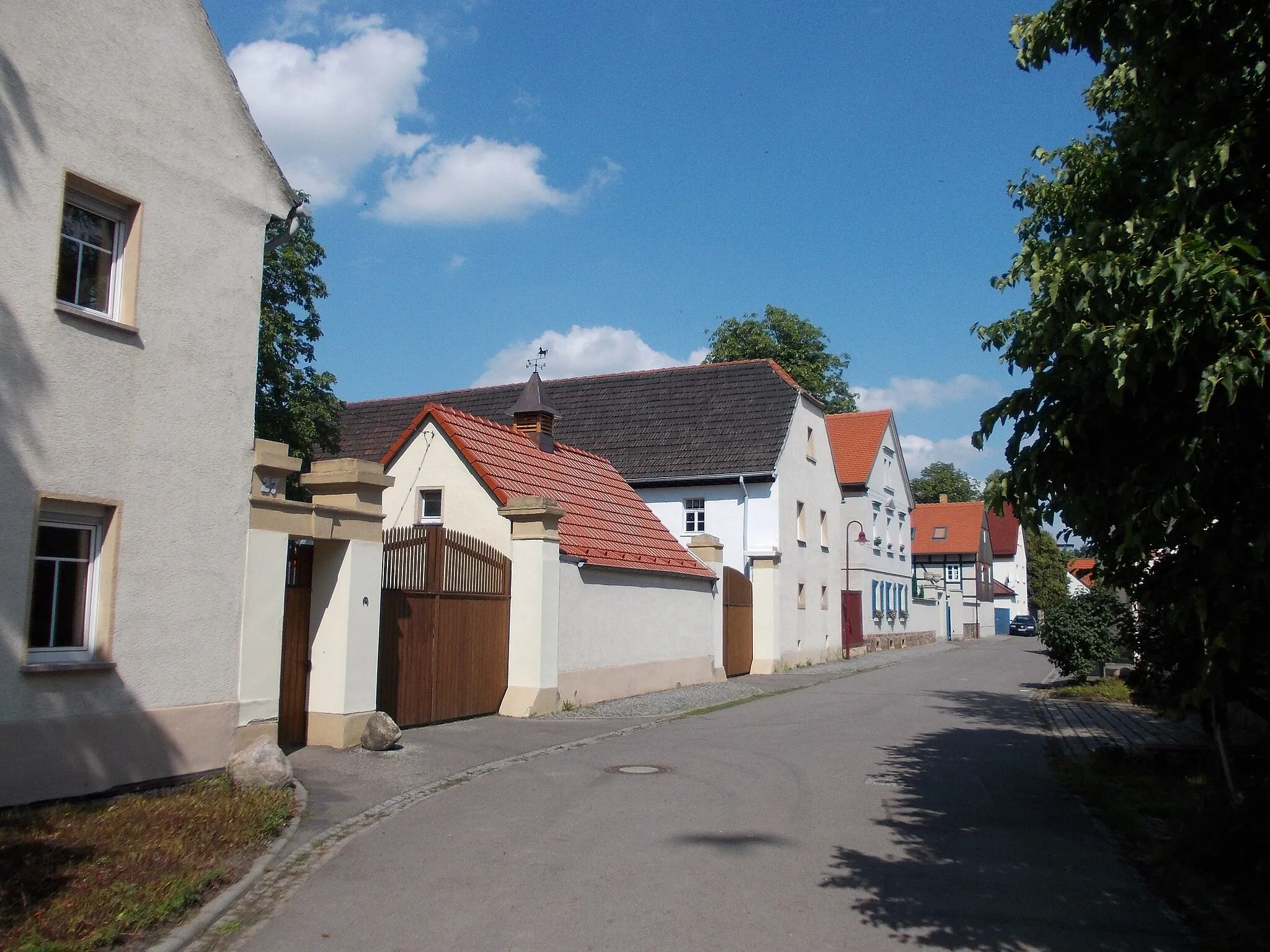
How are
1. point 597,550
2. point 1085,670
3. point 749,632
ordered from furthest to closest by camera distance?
point 749,632
point 1085,670
point 597,550

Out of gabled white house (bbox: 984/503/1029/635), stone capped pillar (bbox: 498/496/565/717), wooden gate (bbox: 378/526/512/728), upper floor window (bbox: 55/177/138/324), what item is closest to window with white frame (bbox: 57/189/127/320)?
upper floor window (bbox: 55/177/138/324)

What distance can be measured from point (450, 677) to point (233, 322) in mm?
6334

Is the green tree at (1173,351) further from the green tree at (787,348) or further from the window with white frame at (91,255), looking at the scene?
the green tree at (787,348)

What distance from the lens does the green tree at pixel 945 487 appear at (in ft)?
314

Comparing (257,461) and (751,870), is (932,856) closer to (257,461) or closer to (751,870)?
(751,870)

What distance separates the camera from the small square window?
18.8m

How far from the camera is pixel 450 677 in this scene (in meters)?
14.9

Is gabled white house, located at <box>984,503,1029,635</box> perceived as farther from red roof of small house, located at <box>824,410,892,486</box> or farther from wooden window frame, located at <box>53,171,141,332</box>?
wooden window frame, located at <box>53,171,141,332</box>

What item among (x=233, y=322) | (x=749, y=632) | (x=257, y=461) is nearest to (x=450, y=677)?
(x=257, y=461)

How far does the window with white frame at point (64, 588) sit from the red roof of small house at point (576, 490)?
28.9ft

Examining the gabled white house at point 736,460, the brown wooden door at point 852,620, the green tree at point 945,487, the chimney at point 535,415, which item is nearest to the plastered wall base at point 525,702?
the chimney at point 535,415

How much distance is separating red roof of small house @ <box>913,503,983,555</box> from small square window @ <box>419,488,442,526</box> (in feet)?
153

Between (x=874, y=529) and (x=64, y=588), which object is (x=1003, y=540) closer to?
(x=874, y=529)

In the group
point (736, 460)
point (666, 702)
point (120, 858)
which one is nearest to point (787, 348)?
point (736, 460)
